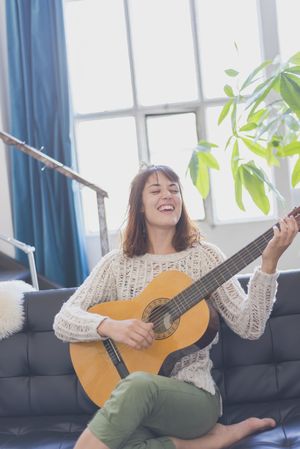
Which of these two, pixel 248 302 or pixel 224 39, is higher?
pixel 224 39

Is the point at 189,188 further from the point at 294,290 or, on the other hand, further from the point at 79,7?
the point at 294,290

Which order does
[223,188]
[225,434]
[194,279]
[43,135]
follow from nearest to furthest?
[225,434] → [194,279] → [43,135] → [223,188]

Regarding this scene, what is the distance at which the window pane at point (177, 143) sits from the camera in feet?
12.5

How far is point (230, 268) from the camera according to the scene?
154 cm


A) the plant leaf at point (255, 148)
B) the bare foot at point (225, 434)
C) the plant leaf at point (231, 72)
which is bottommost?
the bare foot at point (225, 434)

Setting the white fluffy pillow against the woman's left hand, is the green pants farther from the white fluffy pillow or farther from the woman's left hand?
the white fluffy pillow

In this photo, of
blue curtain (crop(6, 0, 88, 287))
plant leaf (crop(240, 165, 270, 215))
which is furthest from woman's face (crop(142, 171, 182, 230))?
blue curtain (crop(6, 0, 88, 287))

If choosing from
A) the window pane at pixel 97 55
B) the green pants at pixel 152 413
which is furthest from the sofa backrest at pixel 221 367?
the window pane at pixel 97 55

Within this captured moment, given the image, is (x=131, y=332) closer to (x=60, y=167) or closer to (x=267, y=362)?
(x=267, y=362)

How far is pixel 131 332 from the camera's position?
1.57m

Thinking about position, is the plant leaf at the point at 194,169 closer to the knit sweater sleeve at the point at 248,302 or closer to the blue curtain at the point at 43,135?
the knit sweater sleeve at the point at 248,302

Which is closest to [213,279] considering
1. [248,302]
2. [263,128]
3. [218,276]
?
[218,276]

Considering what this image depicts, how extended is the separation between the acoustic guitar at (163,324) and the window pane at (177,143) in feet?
7.09

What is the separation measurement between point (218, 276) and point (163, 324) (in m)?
0.20
